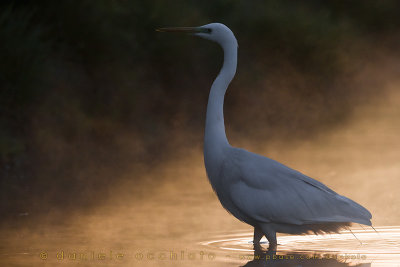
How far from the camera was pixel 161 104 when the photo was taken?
17.5 meters

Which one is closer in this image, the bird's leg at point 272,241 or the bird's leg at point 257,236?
the bird's leg at point 272,241

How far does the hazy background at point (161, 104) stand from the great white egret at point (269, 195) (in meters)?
0.93

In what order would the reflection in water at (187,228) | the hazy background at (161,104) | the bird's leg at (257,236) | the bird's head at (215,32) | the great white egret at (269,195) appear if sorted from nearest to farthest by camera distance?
1. the reflection in water at (187,228)
2. the great white egret at (269,195)
3. the bird's leg at (257,236)
4. the bird's head at (215,32)
5. the hazy background at (161,104)

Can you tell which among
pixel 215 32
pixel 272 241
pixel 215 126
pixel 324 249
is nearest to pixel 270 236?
pixel 272 241

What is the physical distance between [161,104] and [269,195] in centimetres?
1005

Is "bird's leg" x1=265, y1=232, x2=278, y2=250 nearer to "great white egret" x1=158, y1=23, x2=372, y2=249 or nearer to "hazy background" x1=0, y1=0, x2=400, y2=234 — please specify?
"great white egret" x1=158, y1=23, x2=372, y2=249

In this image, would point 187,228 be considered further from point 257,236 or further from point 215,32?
point 215,32

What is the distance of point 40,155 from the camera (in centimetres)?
1304

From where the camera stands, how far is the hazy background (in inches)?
449

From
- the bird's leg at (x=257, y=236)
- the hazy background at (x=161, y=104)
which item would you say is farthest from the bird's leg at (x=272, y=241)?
the hazy background at (x=161, y=104)

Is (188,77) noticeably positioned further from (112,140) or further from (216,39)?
(216,39)

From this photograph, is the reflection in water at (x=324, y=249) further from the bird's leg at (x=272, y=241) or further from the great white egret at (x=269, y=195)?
the great white egret at (x=269, y=195)

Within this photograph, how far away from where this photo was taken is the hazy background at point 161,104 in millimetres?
11406

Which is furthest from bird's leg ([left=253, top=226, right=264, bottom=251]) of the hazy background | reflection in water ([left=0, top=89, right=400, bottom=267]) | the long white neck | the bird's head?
the bird's head
